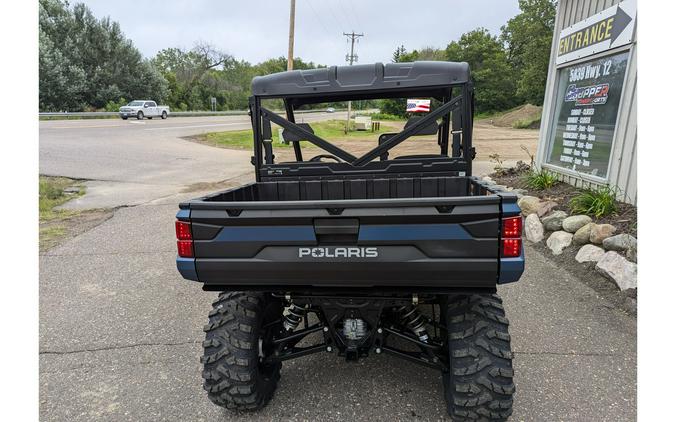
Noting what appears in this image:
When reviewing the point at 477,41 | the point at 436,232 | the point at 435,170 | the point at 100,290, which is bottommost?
the point at 100,290

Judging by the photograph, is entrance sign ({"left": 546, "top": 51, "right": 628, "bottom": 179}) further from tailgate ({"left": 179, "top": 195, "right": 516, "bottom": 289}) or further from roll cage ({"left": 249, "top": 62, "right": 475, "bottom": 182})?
tailgate ({"left": 179, "top": 195, "right": 516, "bottom": 289})

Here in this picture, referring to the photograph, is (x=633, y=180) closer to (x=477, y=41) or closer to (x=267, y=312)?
(x=267, y=312)

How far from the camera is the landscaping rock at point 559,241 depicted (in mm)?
4949

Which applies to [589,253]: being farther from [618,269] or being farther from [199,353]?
[199,353]

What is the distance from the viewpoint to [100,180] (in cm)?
1123

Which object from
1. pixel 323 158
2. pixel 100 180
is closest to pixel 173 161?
pixel 100 180

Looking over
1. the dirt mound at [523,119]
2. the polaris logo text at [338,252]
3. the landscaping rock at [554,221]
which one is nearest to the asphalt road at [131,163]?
the polaris logo text at [338,252]

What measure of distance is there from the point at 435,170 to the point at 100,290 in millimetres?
3829

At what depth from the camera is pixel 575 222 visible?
5035 millimetres

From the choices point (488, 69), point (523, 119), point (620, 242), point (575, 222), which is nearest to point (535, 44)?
point (488, 69)

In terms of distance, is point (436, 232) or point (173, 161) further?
point (173, 161)

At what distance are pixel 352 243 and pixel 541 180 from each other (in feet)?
19.8

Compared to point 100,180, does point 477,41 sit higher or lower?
higher

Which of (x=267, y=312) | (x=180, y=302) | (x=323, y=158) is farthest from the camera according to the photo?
(x=180, y=302)
